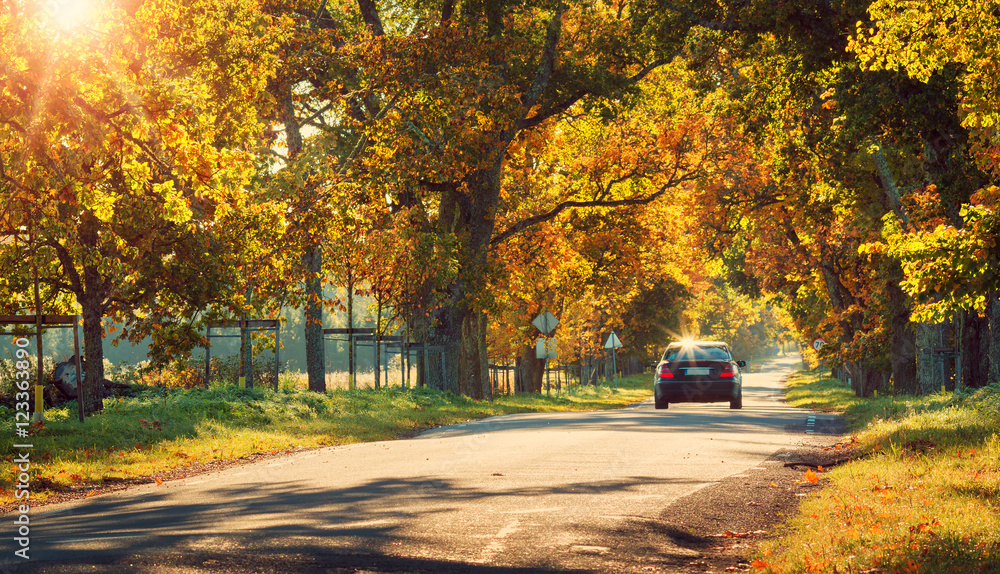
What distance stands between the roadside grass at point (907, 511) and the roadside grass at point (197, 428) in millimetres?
7566

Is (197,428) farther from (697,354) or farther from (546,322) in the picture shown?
(546,322)

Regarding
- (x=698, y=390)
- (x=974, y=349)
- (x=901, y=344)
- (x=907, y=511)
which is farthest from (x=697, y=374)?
(x=907, y=511)

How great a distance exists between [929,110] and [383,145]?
11.7 metres

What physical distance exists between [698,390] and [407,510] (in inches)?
647

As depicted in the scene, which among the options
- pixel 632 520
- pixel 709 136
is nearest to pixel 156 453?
pixel 632 520

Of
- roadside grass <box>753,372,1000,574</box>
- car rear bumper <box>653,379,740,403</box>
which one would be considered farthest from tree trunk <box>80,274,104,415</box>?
car rear bumper <box>653,379,740,403</box>

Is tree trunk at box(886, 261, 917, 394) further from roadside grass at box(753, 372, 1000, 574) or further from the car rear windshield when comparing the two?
roadside grass at box(753, 372, 1000, 574)

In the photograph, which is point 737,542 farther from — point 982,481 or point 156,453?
point 156,453

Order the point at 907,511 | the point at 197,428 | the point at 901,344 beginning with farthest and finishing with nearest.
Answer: the point at 901,344, the point at 197,428, the point at 907,511

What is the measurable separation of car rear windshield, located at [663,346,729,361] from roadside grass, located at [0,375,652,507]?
4.68 m

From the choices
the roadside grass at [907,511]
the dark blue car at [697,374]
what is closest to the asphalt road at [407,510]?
the roadside grass at [907,511]

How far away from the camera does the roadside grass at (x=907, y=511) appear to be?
18.7 ft

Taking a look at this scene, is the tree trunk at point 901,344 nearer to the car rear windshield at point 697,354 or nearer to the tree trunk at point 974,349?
the tree trunk at point 974,349

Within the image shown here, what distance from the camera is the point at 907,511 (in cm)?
718
